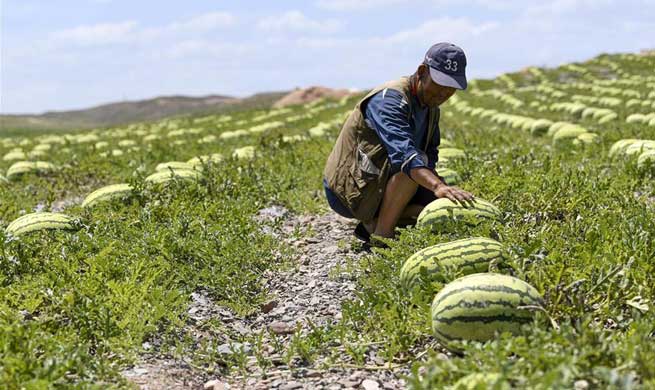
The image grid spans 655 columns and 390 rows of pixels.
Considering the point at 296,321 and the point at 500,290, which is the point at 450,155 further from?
the point at 500,290

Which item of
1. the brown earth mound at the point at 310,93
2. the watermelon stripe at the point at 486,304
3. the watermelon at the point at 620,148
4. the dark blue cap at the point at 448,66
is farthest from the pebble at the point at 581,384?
the brown earth mound at the point at 310,93

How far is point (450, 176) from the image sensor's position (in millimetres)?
6316

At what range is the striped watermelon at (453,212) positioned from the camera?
4.46m

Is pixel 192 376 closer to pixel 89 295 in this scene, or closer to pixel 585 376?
pixel 89 295

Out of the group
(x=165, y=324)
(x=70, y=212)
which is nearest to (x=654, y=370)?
(x=165, y=324)

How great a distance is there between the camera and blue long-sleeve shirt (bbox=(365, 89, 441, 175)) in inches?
183

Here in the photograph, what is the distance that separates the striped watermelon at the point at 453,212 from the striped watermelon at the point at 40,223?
9.26 feet

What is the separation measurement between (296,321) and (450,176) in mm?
2726

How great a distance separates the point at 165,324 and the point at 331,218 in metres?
2.82

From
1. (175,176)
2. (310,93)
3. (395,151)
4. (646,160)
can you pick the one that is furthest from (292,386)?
(310,93)

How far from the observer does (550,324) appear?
10.6ft

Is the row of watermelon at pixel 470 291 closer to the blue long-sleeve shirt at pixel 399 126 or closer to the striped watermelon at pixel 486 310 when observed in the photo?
the striped watermelon at pixel 486 310

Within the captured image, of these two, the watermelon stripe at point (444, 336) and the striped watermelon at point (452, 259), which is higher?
the striped watermelon at point (452, 259)

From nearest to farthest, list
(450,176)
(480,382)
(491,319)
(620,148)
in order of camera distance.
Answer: (480,382), (491,319), (450,176), (620,148)
